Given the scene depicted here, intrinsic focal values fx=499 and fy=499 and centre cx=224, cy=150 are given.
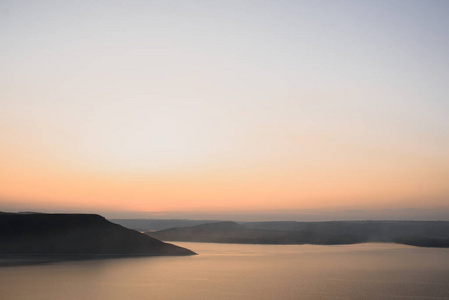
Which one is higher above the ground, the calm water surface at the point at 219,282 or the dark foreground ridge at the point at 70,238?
the dark foreground ridge at the point at 70,238

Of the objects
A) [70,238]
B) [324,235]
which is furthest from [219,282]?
[324,235]

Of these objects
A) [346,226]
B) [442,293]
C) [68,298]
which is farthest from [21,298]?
[346,226]

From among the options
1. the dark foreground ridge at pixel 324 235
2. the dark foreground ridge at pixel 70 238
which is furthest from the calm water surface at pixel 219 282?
the dark foreground ridge at pixel 324 235

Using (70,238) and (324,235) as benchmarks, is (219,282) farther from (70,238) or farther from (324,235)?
(324,235)

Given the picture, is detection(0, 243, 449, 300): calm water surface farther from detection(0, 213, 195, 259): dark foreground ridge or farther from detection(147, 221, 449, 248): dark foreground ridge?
detection(147, 221, 449, 248): dark foreground ridge

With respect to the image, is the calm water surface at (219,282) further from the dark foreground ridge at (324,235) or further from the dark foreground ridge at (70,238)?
the dark foreground ridge at (324,235)

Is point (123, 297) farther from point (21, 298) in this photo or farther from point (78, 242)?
point (78, 242)

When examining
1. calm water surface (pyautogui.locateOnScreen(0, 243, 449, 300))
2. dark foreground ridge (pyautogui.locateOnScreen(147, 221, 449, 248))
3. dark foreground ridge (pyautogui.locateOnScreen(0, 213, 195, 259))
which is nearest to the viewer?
calm water surface (pyautogui.locateOnScreen(0, 243, 449, 300))

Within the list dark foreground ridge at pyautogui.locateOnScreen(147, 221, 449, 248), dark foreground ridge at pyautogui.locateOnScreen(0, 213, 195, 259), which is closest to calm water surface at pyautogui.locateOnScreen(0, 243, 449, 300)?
dark foreground ridge at pyautogui.locateOnScreen(0, 213, 195, 259)
